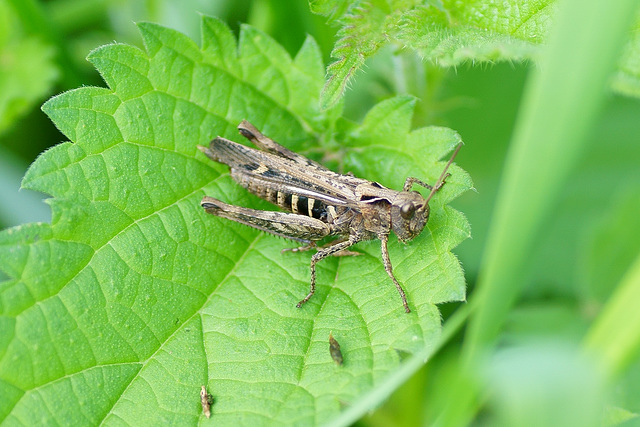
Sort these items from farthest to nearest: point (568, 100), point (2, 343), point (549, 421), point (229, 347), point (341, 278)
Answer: point (341, 278) → point (229, 347) → point (2, 343) → point (568, 100) → point (549, 421)

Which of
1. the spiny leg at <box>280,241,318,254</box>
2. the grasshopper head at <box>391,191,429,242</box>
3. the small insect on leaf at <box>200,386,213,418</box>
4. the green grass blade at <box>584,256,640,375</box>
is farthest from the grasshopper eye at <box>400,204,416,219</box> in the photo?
the small insect on leaf at <box>200,386,213,418</box>

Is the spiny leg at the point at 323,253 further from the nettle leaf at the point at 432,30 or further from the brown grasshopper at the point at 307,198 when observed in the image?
the nettle leaf at the point at 432,30

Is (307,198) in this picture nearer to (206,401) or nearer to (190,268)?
(190,268)

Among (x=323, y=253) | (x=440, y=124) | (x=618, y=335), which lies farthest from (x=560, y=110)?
(x=440, y=124)

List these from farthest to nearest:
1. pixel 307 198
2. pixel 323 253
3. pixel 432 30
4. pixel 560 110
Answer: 1. pixel 307 198
2. pixel 323 253
3. pixel 432 30
4. pixel 560 110

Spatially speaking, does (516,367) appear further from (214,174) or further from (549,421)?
(214,174)

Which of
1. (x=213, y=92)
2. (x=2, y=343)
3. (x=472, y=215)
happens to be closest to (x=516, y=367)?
(x=2, y=343)
